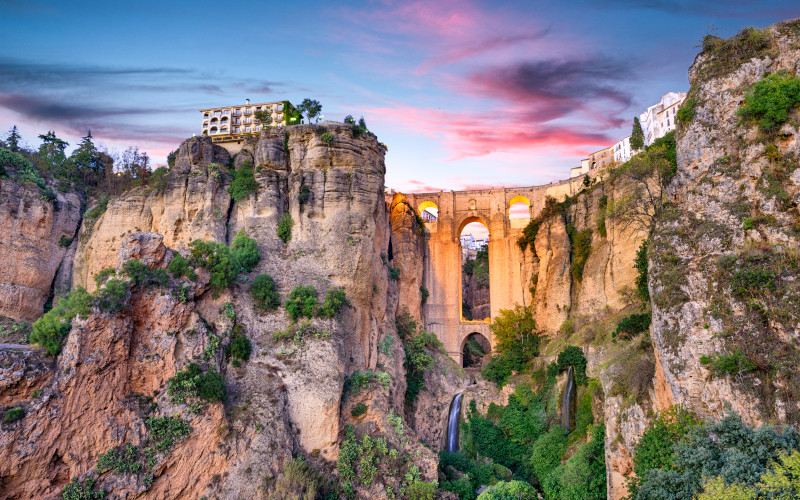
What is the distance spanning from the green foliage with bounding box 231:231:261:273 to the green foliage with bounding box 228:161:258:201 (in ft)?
9.72

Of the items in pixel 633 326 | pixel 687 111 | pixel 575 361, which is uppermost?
pixel 687 111

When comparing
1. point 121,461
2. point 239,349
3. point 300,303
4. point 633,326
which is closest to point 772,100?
point 633,326

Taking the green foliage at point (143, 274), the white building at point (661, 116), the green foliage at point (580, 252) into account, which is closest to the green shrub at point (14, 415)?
the green foliage at point (143, 274)

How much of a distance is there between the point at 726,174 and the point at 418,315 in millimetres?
30370

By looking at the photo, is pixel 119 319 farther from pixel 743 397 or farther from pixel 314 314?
pixel 743 397

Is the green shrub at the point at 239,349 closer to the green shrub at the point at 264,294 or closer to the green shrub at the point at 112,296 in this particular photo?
→ the green shrub at the point at 264,294

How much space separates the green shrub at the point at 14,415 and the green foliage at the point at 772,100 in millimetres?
29096

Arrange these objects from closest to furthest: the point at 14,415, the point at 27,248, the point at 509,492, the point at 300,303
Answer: the point at 14,415 → the point at 509,492 → the point at 300,303 → the point at 27,248

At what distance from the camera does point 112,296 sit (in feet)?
76.3

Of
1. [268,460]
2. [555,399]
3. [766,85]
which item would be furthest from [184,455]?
[766,85]

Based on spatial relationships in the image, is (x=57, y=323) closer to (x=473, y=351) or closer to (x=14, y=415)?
(x=14, y=415)

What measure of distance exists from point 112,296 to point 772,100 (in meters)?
27.2

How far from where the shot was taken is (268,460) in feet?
80.3

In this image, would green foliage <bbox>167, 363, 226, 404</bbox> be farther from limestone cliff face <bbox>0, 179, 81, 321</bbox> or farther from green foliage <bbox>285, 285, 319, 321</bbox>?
limestone cliff face <bbox>0, 179, 81, 321</bbox>
